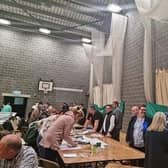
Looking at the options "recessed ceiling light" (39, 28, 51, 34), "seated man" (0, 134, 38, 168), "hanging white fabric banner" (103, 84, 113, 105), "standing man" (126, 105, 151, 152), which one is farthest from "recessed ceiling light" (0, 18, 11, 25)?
"seated man" (0, 134, 38, 168)

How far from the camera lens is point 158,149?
2395 mm

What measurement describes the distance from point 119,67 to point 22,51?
199 inches

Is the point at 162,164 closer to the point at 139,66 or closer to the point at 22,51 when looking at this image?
the point at 139,66

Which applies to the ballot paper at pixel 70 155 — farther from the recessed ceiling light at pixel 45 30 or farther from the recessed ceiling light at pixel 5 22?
the recessed ceiling light at pixel 5 22

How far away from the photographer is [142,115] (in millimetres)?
4125

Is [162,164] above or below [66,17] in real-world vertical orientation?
below

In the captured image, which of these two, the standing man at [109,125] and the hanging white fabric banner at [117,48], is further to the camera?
the hanging white fabric banner at [117,48]

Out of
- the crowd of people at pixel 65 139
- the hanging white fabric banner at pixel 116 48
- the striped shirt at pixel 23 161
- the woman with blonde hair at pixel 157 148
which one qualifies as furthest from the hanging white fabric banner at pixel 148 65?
the striped shirt at pixel 23 161

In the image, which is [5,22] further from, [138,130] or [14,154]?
[14,154]

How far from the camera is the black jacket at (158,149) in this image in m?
2.38

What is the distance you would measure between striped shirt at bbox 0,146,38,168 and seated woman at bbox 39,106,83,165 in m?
1.07

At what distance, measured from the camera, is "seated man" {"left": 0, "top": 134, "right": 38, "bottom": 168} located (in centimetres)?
177

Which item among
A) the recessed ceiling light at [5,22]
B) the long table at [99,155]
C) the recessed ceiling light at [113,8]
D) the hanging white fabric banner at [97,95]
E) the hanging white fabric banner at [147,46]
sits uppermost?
the recessed ceiling light at [5,22]

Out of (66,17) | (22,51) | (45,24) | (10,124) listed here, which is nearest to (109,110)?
(10,124)
